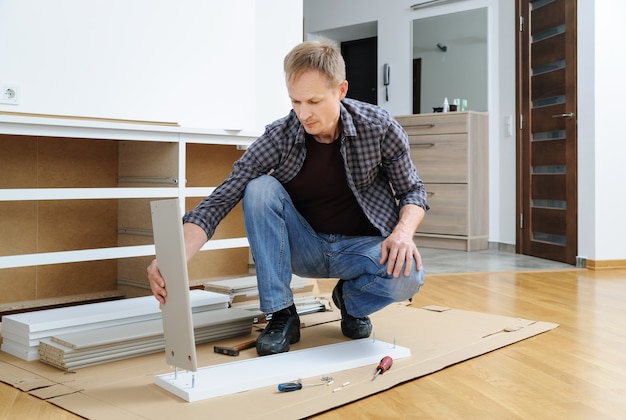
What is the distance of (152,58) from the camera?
9.96 ft

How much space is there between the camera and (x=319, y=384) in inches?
65.7

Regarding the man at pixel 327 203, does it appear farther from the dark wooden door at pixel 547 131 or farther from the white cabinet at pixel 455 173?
the white cabinet at pixel 455 173

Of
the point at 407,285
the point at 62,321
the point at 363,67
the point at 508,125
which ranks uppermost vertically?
the point at 363,67

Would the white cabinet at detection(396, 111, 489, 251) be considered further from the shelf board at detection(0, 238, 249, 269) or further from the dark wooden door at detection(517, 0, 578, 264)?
the shelf board at detection(0, 238, 249, 269)

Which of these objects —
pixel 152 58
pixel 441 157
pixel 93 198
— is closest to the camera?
pixel 93 198

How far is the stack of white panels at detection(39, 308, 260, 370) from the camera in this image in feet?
6.15

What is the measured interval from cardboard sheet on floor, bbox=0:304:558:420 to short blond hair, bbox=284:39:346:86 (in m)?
0.74

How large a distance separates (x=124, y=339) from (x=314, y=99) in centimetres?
85

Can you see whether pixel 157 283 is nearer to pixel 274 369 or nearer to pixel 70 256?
pixel 274 369

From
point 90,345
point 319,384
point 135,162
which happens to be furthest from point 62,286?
point 319,384

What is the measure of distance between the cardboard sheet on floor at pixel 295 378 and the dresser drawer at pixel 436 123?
3025 mm

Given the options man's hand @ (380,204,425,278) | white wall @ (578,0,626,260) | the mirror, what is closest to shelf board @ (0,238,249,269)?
man's hand @ (380,204,425,278)

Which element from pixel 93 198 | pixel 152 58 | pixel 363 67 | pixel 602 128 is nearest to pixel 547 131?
pixel 602 128

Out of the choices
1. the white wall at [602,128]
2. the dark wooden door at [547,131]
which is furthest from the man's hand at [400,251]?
the dark wooden door at [547,131]
